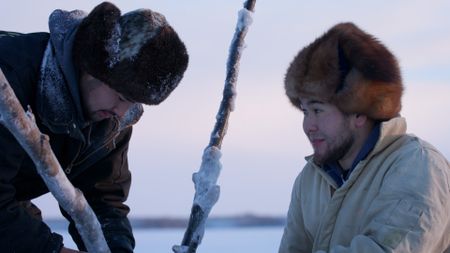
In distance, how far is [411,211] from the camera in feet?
8.17

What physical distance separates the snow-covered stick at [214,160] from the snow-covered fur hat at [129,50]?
187 mm

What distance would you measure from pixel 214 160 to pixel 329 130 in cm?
46

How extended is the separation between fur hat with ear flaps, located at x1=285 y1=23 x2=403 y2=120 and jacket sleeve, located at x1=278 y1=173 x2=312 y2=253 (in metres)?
0.48

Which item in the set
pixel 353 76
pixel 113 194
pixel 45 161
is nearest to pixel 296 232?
pixel 353 76

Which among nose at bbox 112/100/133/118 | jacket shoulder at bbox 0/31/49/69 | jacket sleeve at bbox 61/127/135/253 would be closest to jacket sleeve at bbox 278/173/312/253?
jacket sleeve at bbox 61/127/135/253

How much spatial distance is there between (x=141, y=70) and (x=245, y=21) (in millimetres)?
423

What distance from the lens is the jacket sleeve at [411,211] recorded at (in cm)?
248

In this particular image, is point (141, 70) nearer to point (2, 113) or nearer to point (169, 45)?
point (169, 45)

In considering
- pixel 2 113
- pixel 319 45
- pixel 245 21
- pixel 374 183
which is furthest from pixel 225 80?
pixel 2 113

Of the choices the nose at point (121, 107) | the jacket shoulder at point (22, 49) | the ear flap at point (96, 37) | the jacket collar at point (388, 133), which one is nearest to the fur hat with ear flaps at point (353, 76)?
the jacket collar at point (388, 133)

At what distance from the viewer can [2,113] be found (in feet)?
5.88

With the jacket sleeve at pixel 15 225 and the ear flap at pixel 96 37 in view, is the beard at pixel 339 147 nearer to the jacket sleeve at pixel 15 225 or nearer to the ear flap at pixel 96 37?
the ear flap at pixel 96 37

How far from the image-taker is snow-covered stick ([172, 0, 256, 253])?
2.56 metres

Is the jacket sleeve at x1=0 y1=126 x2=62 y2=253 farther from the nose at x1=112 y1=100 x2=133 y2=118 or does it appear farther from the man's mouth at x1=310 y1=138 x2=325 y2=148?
the man's mouth at x1=310 y1=138 x2=325 y2=148
